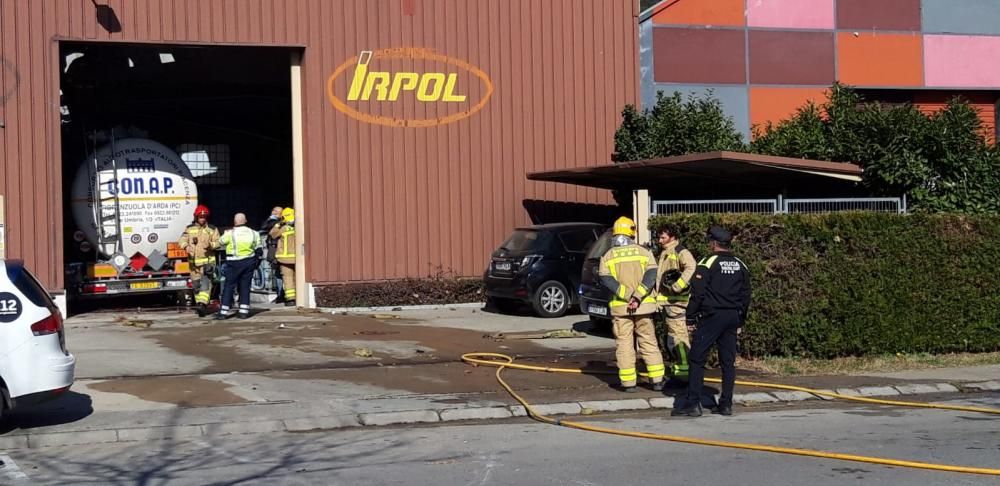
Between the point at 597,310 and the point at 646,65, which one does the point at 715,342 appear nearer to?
the point at 597,310

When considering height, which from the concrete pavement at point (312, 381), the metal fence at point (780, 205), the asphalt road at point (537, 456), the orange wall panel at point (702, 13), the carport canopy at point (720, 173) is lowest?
the asphalt road at point (537, 456)

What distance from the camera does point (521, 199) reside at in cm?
2148

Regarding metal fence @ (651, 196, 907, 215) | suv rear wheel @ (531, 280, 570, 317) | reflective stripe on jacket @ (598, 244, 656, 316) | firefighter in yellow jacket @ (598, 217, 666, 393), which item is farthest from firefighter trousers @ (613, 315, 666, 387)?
suv rear wheel @ (531, 280, 570, 317)

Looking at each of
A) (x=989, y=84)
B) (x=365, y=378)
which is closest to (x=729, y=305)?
(x=365, y=378)

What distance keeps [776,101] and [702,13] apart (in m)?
2.32

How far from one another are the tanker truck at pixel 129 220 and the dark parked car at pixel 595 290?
7.56m

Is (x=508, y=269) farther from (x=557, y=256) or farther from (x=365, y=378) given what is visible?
(x=365, y=378)

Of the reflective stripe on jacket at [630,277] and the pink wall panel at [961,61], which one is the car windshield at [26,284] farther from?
the pink wall panel at [961,61]

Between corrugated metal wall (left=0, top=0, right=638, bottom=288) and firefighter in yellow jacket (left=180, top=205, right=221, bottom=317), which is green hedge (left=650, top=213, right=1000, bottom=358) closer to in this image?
corrugated metal wall (left=0, top=0, right=638, bottom=288)

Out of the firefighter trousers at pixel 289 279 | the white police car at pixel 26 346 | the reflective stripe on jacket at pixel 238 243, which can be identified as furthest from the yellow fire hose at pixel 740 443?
the firefighter trousers at pixel 289 279

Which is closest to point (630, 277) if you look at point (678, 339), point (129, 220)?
point (678, 339)

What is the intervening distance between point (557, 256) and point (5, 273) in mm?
10400

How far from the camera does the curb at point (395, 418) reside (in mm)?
9508

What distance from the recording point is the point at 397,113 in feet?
67.6
